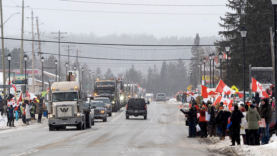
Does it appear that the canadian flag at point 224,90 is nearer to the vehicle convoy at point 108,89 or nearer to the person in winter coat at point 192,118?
the person in winter coat at point 192,118

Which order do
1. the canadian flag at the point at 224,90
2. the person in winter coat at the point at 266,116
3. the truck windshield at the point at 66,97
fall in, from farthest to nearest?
1. the canadian flag at the point at 224,90
2. the truck windshield at the point at 66,97
3. the person in winter coat at the point at 266,116

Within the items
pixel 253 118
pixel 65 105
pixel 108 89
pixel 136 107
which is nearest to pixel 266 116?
pixel 253 118

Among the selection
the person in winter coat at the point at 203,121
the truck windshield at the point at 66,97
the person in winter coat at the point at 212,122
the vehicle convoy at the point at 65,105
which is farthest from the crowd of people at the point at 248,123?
the truck windshield at the point at 66,97

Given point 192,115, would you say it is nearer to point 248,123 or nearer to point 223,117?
point 223,117

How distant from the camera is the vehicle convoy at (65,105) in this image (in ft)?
105

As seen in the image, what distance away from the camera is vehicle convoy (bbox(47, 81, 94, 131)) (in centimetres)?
3188

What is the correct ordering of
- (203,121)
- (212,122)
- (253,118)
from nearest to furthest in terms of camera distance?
(253,118), (212,122), (203,121)

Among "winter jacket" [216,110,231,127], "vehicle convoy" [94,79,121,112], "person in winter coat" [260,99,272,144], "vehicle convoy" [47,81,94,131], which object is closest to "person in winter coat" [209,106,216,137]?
"winter jacket" [216,110,231,127]

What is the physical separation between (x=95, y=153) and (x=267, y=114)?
23.2ft

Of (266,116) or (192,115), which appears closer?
(266,116)

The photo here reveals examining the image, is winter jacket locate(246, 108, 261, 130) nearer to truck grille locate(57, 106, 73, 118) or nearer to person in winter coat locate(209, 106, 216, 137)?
person in winter coat locate(209, 106, 216, 137)

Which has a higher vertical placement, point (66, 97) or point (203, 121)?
point (66, 97)

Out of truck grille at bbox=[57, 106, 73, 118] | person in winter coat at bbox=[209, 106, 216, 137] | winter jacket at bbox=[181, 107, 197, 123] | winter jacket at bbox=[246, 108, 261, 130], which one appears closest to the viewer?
winter jacket at bbox=[246, 108, 261, 130]

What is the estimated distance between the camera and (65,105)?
31.9m
